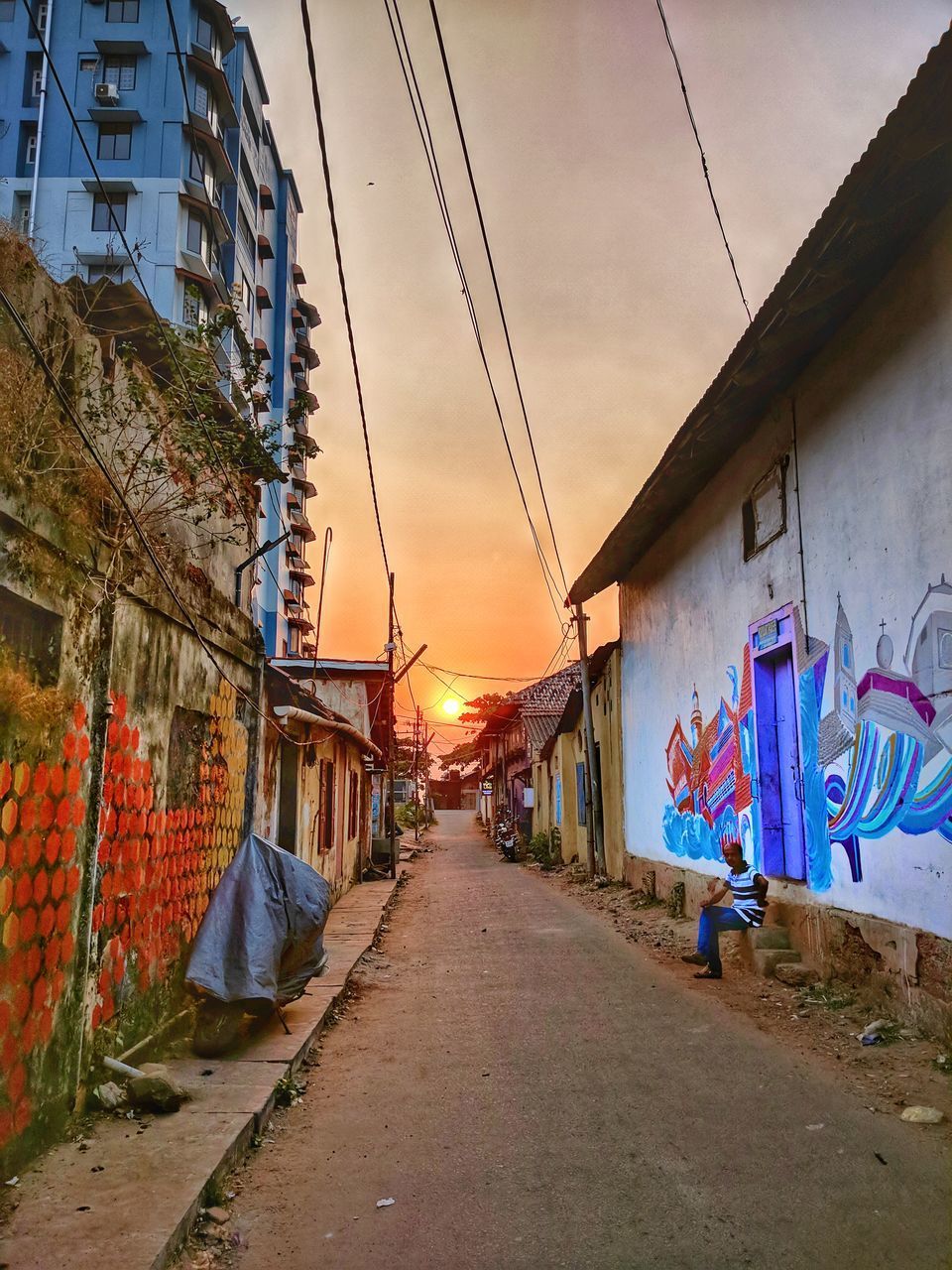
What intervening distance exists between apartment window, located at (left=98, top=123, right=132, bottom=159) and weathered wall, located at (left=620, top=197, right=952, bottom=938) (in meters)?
31.3

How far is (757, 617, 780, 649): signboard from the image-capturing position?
880 cm

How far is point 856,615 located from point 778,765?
260 centimetres

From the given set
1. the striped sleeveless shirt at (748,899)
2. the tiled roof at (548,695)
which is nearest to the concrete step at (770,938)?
the striped sleeveless shirt at (748,899)

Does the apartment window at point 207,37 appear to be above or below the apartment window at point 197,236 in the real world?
above

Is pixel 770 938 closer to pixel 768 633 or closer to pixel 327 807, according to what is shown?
pixel 768 633

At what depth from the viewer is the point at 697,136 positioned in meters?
7.31

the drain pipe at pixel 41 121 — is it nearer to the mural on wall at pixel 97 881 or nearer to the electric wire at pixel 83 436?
the electric wire at pixel 83 436

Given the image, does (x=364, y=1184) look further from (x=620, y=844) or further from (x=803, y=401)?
(x=620, y=844)

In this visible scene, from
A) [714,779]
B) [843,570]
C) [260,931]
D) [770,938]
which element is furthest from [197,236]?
[770,938]

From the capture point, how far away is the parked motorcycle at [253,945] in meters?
5.75

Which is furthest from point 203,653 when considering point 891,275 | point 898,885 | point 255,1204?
point 891,275

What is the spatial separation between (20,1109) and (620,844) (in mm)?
12976

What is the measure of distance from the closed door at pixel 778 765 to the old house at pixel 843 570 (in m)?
0.02

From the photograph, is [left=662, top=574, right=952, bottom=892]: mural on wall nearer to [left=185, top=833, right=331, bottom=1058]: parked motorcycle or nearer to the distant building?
[left=185, top=833, right=331, bottom=1058]: parked motorcycle
